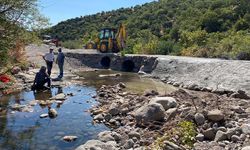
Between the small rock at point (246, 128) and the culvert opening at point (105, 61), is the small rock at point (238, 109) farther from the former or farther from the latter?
the culvert opening at point (105, 61)

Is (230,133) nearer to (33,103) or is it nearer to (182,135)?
(182,135)

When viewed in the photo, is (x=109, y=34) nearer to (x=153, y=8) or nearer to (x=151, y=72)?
(x=151, y=72)

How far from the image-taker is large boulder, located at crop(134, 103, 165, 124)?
1236cm

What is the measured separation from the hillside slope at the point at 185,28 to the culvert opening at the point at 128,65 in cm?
407

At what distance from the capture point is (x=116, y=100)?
56.0ft

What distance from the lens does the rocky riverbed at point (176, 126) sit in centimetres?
990

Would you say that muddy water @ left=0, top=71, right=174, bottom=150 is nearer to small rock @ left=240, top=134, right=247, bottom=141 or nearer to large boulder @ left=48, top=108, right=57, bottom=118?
large boulder @ left=48, top=108, right=57, bottom=118

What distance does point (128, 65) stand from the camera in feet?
115

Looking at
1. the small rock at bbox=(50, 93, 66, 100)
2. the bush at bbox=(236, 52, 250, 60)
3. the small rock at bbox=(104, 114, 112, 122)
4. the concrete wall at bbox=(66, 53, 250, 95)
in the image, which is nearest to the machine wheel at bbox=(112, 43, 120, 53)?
the concrete wall at bbox=(66, 53, 250, 95)

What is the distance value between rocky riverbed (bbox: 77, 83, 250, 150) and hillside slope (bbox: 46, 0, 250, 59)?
33.4ft

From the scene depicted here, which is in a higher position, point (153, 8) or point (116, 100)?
point (153, 8)

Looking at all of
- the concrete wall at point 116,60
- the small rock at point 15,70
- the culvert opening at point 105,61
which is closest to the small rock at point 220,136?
the small rock at point 15,70

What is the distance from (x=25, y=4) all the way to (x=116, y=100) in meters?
5.88

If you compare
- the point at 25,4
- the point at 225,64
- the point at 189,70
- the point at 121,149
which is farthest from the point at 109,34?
the point at 121,149
